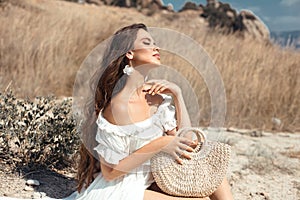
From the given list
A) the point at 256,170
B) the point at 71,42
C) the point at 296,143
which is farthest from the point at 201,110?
the point at 71,42

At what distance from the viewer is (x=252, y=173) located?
14.0 feet

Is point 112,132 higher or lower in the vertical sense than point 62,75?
higher

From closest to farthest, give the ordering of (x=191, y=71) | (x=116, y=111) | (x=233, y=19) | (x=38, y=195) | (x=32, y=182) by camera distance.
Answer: (x=116, y=111) < (x=38, y=195) < (x=32, y=182) < (x=191, y=71) < (x=233, y=19)

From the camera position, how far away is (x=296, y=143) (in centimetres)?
555

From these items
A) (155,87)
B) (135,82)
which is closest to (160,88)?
(155,87)

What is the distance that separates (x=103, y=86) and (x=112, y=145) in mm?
351

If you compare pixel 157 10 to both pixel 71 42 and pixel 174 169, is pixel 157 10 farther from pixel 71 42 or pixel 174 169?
pixel 174 169

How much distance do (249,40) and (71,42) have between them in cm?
316

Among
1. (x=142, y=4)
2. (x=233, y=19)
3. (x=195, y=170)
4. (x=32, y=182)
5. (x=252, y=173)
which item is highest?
(x=195, y=170)

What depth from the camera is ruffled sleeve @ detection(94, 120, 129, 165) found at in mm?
2547

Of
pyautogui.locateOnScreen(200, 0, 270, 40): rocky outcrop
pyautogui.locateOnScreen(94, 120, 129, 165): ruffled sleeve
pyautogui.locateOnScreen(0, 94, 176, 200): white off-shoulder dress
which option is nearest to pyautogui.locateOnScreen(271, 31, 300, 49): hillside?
pyautogui.locateOnScreen(0, 94, 176, 200): white off-shoulder dress

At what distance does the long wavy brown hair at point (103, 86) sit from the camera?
269 cm

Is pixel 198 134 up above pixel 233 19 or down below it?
above

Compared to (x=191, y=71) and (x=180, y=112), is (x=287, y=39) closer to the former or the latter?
(x=191, y=71)
